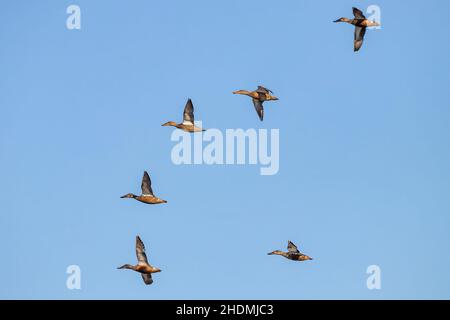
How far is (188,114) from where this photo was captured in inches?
1791

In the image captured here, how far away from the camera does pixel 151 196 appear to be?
148 ft

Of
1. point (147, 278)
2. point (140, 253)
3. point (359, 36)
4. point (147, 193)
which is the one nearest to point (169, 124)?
point (147, 193)

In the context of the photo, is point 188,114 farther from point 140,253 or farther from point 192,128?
point 140,253

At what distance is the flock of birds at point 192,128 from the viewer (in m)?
44.5

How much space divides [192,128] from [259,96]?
3.01 metres

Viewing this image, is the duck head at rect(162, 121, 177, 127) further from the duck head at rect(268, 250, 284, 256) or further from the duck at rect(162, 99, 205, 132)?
the duck head at rect(268, 250, 284, 256)

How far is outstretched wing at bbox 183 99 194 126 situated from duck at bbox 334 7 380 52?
629cm

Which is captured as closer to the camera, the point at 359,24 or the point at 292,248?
the point at 359,24

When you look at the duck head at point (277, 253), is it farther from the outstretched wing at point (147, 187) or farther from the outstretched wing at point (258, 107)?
the outstretched wing at point (147, 187)
